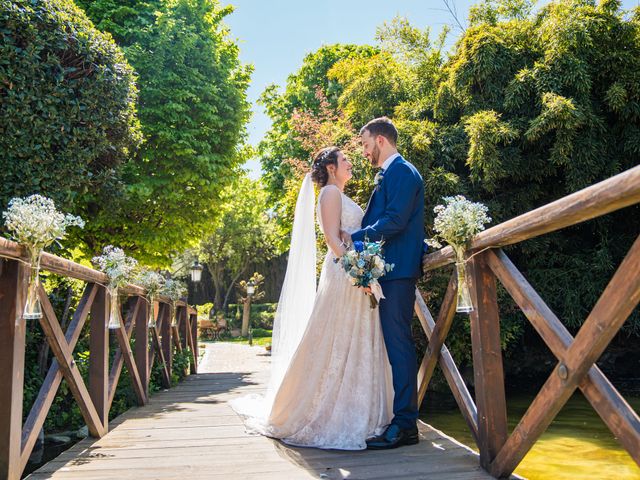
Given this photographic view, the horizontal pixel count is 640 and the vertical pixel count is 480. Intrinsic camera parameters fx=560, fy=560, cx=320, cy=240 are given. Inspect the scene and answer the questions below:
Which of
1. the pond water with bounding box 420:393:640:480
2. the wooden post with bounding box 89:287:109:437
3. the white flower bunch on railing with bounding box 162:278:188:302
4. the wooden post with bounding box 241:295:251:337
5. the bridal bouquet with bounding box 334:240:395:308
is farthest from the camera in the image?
the wooden post with bounding box 241:295:251:337

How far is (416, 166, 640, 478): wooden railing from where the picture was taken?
69.3 inches

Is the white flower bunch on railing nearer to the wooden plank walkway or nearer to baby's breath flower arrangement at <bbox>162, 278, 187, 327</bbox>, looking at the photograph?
baby's breath flower arrangement at <bbox>162, 278, 187, 327</bbox>

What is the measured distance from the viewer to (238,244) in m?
30.1

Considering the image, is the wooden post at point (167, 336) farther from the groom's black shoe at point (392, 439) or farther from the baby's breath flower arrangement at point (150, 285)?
the groom's black shoe at point (392, 439)

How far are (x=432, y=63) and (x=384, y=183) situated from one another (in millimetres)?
8469

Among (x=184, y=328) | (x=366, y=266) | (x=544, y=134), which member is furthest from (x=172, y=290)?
(x=544, y=134)

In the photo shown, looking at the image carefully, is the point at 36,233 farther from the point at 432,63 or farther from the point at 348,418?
the point at 432,63

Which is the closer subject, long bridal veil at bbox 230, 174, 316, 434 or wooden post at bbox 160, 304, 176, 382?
long bridal veil at bbox 230, 174, 316, 434

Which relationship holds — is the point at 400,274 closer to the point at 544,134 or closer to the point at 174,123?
the point at 544,134

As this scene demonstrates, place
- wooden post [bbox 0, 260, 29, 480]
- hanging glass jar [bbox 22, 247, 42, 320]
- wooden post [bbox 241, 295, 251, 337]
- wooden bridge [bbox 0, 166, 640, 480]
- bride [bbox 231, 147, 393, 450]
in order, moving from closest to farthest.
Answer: wooden bridge [bbox 0, 166, 640, 480], wooden post [bbox 0, 260, 29, 480], hanging glass jar [bbox 22, 247, 42, 320], bride [bbox 231, 147, 393, 450], wooden post [bbox 241, 295, 251, 337]

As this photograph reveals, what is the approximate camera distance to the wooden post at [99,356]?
3904 millimetres

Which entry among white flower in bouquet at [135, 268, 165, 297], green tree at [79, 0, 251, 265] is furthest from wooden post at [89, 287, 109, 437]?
green tree at [79, 0, 251, 265]

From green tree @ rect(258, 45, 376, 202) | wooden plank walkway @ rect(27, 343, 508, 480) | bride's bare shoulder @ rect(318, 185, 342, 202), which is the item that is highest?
green tree @ rect(258, 45, 376, 202)

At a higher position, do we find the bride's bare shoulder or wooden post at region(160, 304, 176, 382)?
the bride's bare shoulder
